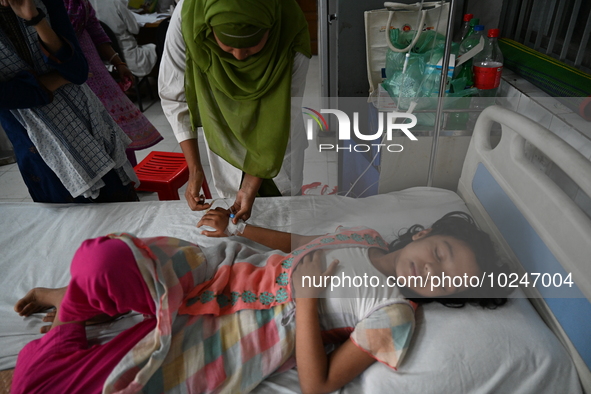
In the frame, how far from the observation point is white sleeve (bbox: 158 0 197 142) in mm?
1359

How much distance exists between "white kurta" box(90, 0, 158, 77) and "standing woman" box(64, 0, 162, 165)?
4.67 ft

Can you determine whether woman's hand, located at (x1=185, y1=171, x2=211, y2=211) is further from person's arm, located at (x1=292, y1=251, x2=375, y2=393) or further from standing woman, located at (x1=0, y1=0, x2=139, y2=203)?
person's arm, located at (x1=292, y1=251, x2=375, y2=393)

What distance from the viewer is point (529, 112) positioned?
1.61 meters

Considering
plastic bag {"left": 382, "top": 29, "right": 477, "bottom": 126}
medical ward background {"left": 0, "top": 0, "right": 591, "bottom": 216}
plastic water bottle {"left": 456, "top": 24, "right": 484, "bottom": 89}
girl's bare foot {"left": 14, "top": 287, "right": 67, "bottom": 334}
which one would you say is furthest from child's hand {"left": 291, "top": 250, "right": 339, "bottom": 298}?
plastic water bottle {"left": 456, "top": 24, "right": 484, "bottom": 89}

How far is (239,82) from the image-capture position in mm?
1362

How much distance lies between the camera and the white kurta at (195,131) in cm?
139

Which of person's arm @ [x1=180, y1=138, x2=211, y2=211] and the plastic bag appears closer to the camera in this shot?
person's arm @ [x1=180, y1=138, x2=211, y2=211]

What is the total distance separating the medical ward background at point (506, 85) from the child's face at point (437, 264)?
451 mm

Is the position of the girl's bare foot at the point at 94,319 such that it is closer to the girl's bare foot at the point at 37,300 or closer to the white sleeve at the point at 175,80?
the girl's bare foot at the point at 37,300

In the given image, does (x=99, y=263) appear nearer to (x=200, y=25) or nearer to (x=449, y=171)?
(x=200, y=25)

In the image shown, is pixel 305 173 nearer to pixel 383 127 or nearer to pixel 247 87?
pixel 383 127

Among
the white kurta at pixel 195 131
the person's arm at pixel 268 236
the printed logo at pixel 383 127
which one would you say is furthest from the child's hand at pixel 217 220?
the printed logo at pixel 383 127

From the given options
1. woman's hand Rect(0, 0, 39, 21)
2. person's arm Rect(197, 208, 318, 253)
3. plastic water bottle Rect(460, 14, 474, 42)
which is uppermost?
woman's hand Rect(0, 0, 39, 21)

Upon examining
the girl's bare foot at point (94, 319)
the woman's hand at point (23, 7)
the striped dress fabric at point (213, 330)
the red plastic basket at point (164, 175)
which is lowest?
the red plastic basket at point (164, 175)
